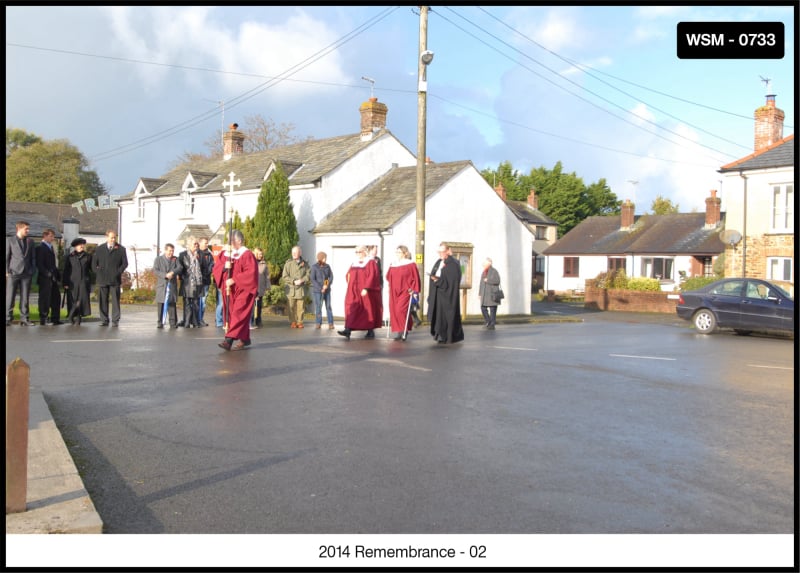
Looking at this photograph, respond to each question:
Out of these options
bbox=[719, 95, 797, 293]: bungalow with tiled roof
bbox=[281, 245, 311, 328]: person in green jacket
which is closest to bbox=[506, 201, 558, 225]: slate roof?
bbox=[719, 95, 797, 293]: bungalow with tiled roof

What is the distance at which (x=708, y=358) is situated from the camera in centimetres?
1417

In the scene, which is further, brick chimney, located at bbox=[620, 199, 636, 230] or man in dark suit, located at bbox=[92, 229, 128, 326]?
brick chimney, located at bbox=[620, 199, 636, 230]

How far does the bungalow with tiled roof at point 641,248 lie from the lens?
168 feet

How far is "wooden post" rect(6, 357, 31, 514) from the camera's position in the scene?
177 inches

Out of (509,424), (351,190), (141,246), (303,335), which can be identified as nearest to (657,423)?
(509,424)

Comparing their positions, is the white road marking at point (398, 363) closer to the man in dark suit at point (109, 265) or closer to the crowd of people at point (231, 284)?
the crowd of people at point (231, 284)

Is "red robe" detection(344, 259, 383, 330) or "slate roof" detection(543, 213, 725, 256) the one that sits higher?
"slate roof" detection(543, 213, 725, 256)

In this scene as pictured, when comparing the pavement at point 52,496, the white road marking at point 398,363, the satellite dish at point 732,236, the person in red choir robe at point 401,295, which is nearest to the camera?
the pavement at point 52,496

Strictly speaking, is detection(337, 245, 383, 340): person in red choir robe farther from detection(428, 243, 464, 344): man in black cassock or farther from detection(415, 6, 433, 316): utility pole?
detection(415, 6, 433, 316): utility pole

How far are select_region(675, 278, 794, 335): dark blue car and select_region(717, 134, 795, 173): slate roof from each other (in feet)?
36.3

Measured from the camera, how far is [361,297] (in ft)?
53.0

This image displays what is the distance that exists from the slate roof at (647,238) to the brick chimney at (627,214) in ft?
1.58

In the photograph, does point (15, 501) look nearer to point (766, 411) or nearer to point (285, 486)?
point (285, 486)

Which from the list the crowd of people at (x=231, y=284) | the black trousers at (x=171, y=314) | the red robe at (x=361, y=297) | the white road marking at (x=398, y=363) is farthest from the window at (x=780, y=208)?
the black trousers at (x=171, y=314)
